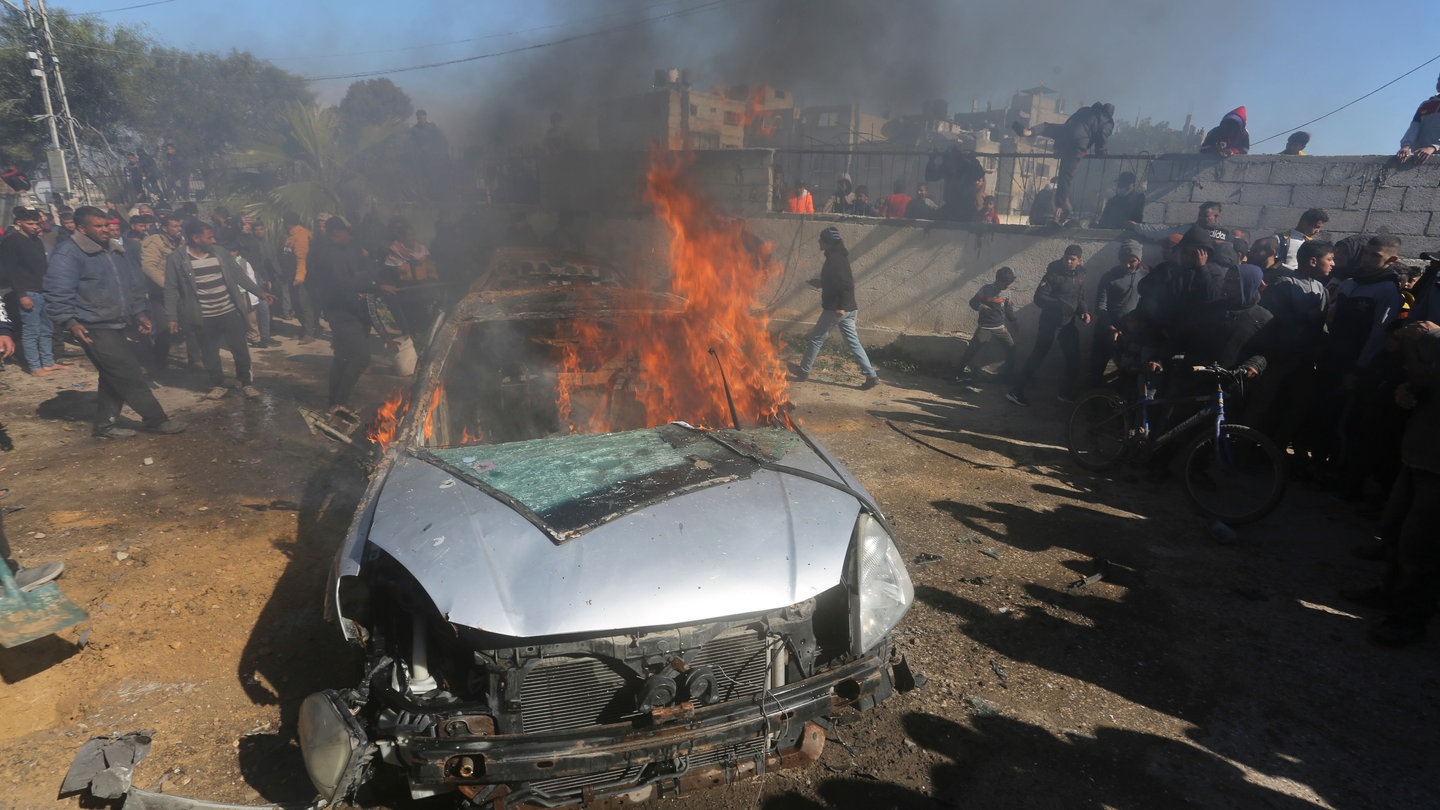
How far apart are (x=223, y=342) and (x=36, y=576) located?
5.49 meters

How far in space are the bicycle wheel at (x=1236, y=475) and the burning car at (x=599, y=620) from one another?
12.3 ft

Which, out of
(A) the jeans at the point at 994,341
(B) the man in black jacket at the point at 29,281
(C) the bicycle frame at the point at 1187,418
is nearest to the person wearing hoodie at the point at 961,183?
(A) the jeans at the point at 994,341

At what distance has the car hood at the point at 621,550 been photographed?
224 cm

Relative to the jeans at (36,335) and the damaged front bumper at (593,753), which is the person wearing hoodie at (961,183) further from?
the jeans at (36,335)

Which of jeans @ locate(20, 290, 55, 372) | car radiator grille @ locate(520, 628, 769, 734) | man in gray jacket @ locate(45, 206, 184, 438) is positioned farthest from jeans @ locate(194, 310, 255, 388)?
car radiator grille @ locate(520, 628, 769, 734)

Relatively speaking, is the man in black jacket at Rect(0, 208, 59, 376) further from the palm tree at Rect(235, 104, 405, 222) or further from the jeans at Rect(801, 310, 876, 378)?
the jeans at Rect(801, 310, 876, 378)

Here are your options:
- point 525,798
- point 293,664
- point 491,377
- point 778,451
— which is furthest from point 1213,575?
point 293,664

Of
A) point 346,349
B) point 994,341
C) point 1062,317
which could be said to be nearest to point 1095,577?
point 1062,317

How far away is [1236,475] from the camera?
527 centimetres

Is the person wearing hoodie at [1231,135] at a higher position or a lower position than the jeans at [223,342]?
higher

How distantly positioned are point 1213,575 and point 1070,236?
19.2 ft

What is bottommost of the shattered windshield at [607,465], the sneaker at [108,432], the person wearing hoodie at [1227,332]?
the sneaker at [108,432]

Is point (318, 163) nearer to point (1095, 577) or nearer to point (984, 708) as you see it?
point (1095, 577)

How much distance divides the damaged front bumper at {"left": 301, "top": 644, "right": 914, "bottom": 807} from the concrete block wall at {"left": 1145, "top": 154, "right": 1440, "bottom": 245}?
9.10 metres
